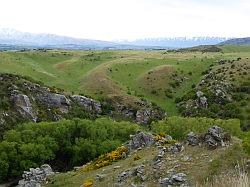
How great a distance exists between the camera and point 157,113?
108 m

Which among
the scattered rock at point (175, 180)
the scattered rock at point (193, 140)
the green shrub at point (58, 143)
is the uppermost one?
the scattered rock at point (193, 140)

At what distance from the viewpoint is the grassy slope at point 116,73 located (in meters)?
120

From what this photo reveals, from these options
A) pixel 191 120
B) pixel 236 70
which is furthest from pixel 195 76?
pixel 191 120

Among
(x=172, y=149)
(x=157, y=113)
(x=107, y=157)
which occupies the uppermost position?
(x=172, y=149)

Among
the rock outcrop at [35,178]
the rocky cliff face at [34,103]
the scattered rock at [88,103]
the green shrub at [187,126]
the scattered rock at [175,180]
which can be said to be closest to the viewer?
the scattered rock at [175,180]

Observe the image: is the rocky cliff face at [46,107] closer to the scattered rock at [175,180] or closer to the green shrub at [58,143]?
the green shrub at [58,143]

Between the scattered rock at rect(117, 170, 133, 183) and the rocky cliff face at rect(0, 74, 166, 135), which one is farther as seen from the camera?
the rocky cliff face at rect(0, 74, 166, 135)

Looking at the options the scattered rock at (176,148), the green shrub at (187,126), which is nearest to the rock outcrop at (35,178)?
the scattered rock at (176,148)

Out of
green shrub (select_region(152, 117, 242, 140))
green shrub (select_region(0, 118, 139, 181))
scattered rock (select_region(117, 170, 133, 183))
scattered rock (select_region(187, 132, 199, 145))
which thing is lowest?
green shrub (select_region(0, 118, 139, 181))

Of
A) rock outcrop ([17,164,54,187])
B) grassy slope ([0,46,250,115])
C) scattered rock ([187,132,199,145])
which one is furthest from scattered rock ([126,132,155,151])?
grassy slope ([0,46,250,115])

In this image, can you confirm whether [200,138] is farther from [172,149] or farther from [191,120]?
[191,120]

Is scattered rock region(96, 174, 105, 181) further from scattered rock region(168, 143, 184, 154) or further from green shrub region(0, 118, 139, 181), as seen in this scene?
green shrub region(0, 118, 139, 181)

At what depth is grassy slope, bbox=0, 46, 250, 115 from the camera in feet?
393

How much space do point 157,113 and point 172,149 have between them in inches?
2589
